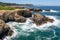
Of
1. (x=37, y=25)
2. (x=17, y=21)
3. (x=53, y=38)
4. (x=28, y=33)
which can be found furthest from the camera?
(x=17, y=21)

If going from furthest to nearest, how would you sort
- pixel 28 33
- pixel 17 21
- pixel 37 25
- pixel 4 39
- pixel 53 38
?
pixel 17 21 → pixel 37 25 → pixel 28 33 → pixel 53 38 → pixel 4 39

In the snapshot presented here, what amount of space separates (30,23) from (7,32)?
42.1ft

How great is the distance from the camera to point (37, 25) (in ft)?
135

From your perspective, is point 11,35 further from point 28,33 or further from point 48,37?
point 48,37

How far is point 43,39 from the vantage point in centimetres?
3089

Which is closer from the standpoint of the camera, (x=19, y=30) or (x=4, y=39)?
(x=4, y=39)

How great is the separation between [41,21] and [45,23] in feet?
4.09

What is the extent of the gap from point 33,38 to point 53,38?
13.0 ft

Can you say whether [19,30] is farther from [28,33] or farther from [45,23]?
[45,23]

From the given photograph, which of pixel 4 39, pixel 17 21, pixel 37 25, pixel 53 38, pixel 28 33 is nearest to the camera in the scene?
pixel 4 39

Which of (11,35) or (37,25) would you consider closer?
(11,35)

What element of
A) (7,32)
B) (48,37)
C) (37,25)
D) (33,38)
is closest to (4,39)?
(7,32)

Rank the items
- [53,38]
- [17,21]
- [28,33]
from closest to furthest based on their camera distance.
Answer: [53,38]
[28,33]
[17,21]

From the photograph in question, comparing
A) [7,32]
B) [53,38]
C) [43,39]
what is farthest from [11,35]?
[53,38]
